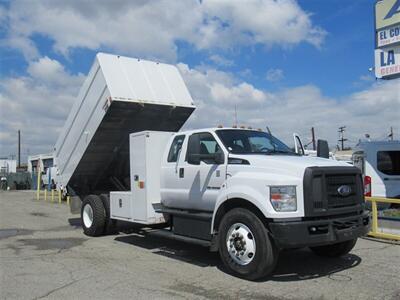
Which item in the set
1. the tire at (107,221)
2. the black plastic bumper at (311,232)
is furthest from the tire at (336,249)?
the tire at (107,221)

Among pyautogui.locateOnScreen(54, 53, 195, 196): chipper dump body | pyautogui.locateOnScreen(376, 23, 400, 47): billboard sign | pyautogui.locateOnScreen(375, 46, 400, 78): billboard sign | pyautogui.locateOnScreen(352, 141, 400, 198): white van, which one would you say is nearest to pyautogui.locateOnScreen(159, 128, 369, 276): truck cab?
pyautogui.locateOnScreen(54, 53, 195, 196): chipper dump body

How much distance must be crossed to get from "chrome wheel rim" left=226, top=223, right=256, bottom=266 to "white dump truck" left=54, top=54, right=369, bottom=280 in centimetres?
1

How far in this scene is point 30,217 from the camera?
633 inches

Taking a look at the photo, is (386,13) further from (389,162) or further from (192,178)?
(192,178)

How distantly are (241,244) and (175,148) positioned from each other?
268cm

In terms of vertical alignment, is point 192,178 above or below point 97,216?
above

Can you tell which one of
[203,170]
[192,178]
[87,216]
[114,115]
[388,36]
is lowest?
[87,216]

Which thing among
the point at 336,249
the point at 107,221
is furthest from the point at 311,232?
the point at 107,221

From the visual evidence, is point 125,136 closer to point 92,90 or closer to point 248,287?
point 92,90

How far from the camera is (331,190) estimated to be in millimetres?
6609

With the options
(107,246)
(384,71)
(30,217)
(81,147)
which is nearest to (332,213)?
(107,246)

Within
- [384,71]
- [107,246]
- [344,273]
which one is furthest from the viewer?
[384,71]

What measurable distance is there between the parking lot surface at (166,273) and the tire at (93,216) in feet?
1.06

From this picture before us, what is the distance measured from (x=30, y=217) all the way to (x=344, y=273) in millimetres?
12086
